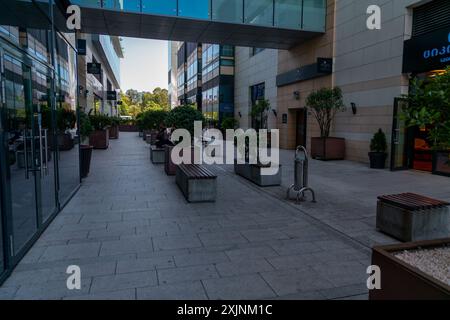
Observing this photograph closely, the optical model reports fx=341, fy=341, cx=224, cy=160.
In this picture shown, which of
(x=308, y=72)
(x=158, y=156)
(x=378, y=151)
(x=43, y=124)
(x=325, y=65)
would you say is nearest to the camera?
(x=43, y=124)

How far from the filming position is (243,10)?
45.9 feet

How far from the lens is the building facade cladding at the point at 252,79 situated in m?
21.7

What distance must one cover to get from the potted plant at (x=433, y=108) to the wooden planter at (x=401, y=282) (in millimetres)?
963

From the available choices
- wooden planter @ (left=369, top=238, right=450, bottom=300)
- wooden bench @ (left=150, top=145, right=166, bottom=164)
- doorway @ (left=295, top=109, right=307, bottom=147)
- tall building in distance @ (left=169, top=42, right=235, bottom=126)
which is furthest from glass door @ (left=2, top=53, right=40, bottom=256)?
tall building in distance @ (left=169, top=42, right=235, bottom=126)

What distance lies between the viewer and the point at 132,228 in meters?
5.08

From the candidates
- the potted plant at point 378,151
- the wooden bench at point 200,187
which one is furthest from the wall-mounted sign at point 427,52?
the wooden bench at point 200,187

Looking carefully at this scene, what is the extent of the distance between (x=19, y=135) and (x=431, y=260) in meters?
4.82

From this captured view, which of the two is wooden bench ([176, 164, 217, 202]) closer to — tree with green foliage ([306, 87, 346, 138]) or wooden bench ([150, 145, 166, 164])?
wooden bench ([150, 145, 166, 164])

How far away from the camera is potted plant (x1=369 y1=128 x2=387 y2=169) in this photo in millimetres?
11500

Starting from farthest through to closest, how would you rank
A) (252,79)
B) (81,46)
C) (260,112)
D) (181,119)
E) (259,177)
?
(252,79), (260,112), (81,46), (181,119), (259,177)

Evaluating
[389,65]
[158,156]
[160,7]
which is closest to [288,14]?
[389,65]

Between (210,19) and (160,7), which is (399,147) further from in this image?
(160,7)
